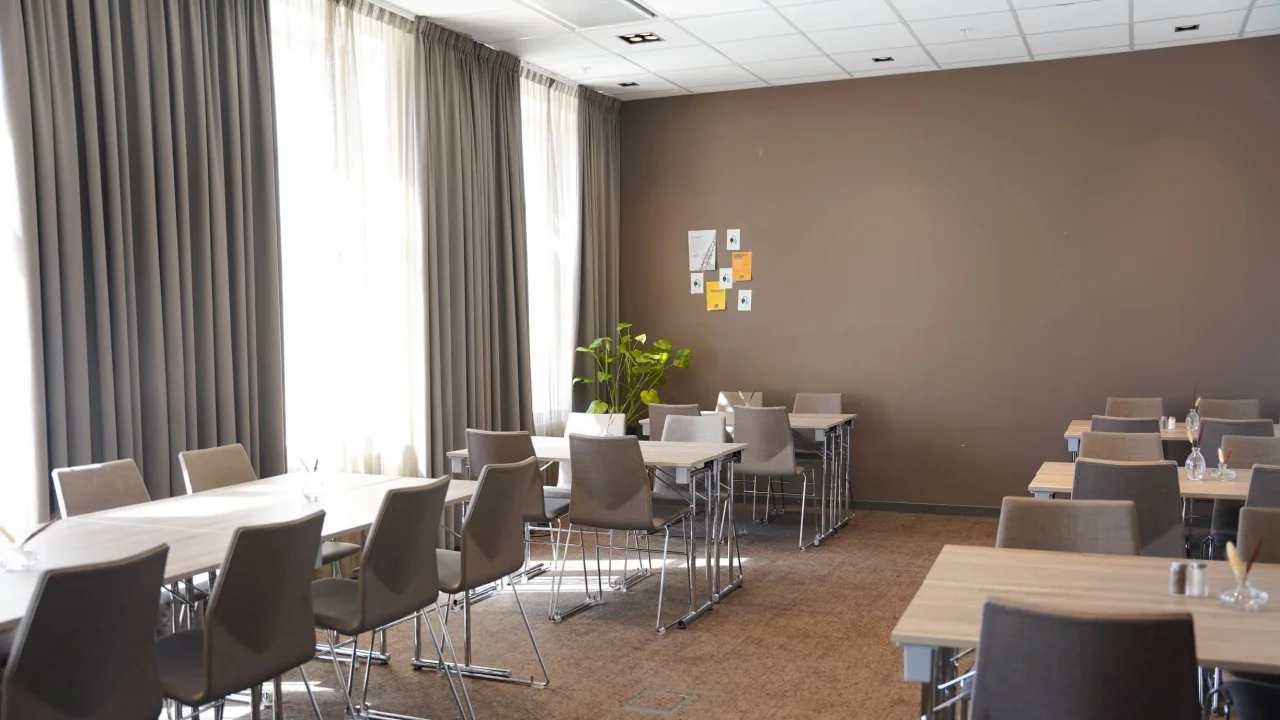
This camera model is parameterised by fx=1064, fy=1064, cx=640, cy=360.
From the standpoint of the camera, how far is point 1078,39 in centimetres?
723

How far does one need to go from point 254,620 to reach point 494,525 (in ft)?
4.02

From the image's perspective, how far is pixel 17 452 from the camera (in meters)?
4.30

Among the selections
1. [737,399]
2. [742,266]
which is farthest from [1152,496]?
[742,266]

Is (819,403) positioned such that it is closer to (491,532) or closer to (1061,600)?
(491,532)

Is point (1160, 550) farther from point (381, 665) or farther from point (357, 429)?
point (357, 429)

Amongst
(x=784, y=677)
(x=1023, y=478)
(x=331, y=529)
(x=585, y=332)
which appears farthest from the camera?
(x=585, y=332)

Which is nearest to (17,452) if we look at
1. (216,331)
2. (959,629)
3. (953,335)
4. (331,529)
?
(216,331)

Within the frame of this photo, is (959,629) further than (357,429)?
No

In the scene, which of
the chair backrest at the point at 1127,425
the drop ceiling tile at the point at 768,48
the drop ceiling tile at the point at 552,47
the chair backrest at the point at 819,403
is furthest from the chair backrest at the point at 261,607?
the chair backrest at the point at 819,403

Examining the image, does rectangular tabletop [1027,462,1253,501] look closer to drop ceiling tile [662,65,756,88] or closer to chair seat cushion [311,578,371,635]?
chair seat cushion [311,578,371,635]

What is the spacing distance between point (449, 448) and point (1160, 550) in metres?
4.25

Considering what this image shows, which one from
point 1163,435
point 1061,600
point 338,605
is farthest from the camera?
point 1163,435

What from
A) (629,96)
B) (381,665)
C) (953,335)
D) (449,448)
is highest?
(629,96)

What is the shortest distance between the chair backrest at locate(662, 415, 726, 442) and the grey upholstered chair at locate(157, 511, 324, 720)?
356 centimetres
